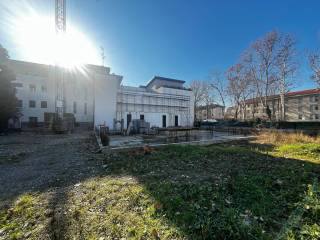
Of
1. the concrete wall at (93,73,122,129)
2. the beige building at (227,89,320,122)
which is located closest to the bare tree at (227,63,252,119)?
the beige building at (227,89,320,122)

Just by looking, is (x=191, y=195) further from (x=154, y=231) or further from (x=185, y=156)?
(x=185, y=156)

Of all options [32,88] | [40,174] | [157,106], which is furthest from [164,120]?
[40,174]

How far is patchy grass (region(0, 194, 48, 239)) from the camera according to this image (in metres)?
1.92

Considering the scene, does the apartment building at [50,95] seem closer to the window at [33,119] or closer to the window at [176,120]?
the window at [33,119]

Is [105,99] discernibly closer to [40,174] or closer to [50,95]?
[50,95]

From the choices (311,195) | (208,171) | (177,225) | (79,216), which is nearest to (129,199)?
(79,216)

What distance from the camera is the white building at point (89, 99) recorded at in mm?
21672

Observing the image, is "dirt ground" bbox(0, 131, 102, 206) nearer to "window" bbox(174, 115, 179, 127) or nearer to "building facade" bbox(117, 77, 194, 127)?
"building facade" bbox(117, 77, 194, 127)

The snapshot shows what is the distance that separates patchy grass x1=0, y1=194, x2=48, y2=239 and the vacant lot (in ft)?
0.04

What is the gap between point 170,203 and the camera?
237 centimetres

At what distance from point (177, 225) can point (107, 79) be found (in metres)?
22.6

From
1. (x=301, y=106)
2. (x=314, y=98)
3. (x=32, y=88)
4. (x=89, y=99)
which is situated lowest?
(x=301, y=106)

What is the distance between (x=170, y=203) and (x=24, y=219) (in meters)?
2.19

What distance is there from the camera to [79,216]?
2.22 meters
